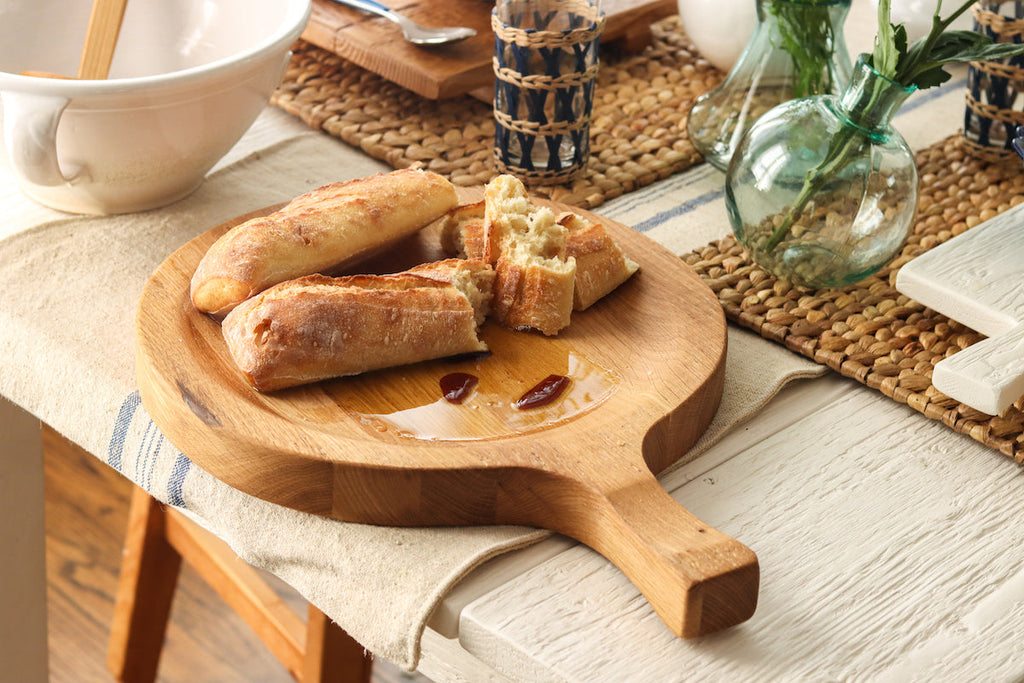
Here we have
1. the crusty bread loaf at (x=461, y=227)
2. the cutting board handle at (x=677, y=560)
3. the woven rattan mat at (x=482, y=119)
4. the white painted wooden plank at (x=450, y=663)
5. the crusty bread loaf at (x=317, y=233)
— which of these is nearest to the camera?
the cutting board handle at (x=677, y=560)

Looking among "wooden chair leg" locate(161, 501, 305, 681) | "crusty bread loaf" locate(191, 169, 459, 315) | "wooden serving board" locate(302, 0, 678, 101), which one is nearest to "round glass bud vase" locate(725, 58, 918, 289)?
"crusty bread loaf" locate(191, 169, 459, 315)

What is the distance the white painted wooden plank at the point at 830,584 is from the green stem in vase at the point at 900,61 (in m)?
0.29

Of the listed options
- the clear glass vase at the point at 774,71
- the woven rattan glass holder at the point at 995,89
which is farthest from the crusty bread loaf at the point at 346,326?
the woven rattan glass holder at the point at 995,89

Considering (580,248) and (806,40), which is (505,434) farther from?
(806,40)

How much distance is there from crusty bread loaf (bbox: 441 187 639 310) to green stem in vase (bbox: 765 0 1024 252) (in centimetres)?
21

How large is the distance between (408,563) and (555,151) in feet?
2.17

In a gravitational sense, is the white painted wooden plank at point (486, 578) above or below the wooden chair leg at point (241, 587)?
above

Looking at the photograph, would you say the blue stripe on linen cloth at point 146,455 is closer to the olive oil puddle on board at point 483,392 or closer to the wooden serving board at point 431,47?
the olive oil puddle on board at point 483,392

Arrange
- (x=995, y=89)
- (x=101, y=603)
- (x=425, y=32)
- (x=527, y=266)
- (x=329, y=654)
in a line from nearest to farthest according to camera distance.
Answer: (x=527, y=266) < (x=995, y=89) < (x=425, y=32) < (x=329, y=654) < (x=101, y=603)

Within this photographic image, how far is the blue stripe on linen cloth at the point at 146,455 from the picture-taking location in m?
0.88

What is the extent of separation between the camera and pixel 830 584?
0.78 m

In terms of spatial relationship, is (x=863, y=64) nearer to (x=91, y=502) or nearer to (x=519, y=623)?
(x=519, y=623)

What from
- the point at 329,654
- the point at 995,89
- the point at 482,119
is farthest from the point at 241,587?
the point at 995,89

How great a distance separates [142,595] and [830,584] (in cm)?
143
